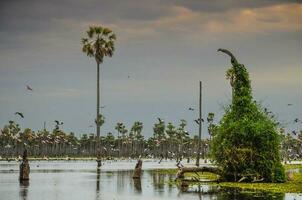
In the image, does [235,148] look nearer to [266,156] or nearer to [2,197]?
[266,156]

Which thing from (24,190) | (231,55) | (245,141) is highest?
(231,55)

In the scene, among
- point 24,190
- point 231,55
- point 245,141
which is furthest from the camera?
point 231,55

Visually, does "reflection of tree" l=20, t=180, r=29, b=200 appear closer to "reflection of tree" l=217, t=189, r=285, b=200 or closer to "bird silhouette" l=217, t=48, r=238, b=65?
"reflection of tree" l=217, t=189, r=285, b=200

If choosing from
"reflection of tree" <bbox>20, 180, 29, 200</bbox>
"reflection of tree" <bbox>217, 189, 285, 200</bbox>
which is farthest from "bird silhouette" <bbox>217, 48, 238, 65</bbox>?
"reflection of tree" <bbox>20, 180, 29, 200</bbox>

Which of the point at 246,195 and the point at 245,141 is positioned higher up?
the point at 245,141

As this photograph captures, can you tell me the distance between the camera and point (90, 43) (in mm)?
101938

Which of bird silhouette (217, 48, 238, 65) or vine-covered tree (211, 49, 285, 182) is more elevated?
bird silhouette (217, 48, 238, 65)

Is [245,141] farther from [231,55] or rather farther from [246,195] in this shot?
[246,195]

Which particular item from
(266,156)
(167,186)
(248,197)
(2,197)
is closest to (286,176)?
(266,156)

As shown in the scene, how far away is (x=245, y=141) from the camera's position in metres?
54.2

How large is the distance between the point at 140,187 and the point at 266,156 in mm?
11654

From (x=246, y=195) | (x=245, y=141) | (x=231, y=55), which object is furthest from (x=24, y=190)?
(x=231, y=55)

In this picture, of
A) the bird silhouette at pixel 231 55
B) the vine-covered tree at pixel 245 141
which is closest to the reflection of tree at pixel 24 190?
the vine-covered tree at pixel 245 141

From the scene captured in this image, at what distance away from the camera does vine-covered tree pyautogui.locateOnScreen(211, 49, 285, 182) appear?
53469 mm
